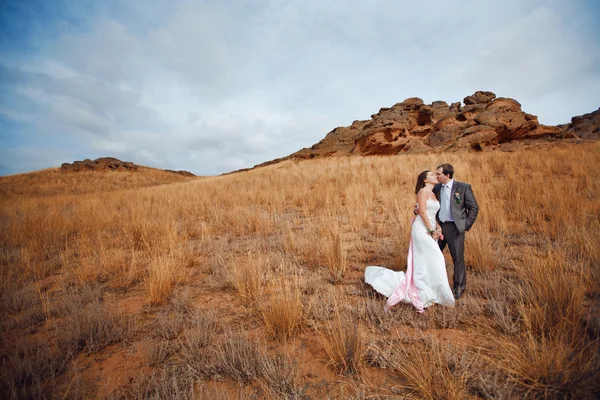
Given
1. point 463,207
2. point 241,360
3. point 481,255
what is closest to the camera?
point 241,360

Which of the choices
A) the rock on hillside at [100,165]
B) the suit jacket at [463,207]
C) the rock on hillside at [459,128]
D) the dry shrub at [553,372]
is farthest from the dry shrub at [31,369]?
the rock on hillside at [100,165]

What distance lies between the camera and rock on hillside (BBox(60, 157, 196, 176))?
108 feet

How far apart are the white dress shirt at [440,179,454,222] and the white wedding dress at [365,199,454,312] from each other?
4.0 inches

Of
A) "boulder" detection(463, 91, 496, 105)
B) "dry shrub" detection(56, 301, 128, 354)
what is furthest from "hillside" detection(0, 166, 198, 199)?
"boulder" detection(463, 91, 496, 105)

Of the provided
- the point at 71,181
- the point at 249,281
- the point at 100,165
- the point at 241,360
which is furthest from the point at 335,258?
the point at 100,165

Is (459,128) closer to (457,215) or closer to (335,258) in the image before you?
(457,215)

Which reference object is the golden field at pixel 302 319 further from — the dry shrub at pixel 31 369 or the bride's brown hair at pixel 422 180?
the bride's brown hair at pixel 422 180

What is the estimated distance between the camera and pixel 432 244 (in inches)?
107

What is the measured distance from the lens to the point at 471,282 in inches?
118

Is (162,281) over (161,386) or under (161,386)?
over

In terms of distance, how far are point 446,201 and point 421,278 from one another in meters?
0.96

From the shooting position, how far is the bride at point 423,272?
2.56 metres

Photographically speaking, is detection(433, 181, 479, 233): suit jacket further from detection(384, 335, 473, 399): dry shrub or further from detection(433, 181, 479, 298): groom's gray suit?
detection(384, 335, 473, 399): dry shrub

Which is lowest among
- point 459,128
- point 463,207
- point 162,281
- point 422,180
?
point 162,281
